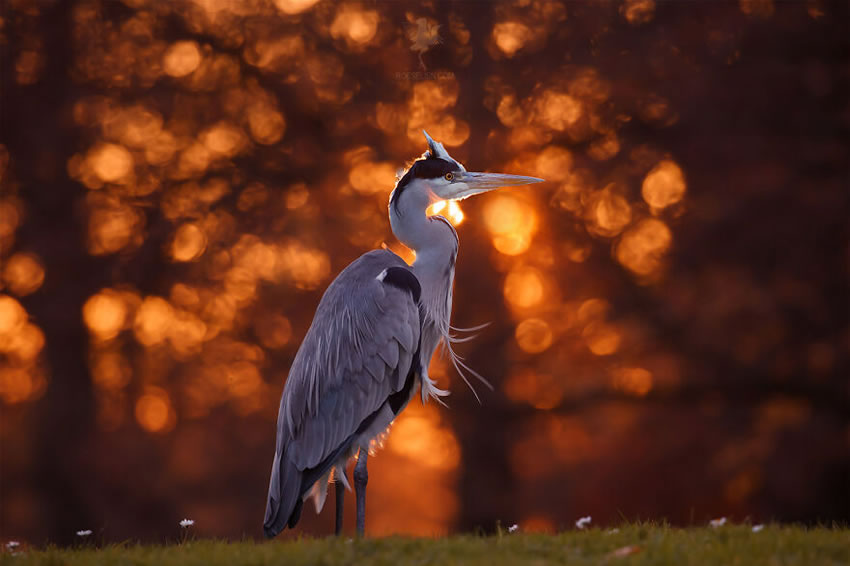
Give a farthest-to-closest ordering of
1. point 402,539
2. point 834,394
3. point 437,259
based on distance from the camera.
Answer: point 834,394
point 437,259
point 402,539

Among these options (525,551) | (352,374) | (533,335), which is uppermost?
(533,335)

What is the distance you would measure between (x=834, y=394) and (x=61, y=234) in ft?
28.6

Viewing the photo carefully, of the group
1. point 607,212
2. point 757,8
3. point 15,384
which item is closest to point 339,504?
point 607,212

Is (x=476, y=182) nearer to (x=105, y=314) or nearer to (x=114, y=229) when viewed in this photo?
(x=114, y=229)

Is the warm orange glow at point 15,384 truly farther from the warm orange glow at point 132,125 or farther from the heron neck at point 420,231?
the heron neck at point 420,231

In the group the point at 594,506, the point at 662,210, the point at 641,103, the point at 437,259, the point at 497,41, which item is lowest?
the point at 594,506

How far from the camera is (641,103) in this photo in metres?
10.4

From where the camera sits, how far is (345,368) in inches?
267

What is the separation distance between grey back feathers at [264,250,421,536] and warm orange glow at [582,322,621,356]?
3.58m

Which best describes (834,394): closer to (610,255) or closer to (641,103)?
(610,255)

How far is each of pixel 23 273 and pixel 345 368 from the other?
17.8 feet

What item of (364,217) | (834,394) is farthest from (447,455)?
(834,394)

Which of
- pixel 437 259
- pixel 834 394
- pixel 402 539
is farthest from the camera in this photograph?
pixel 834 394

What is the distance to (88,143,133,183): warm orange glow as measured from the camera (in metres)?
10.6
